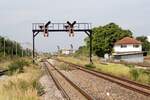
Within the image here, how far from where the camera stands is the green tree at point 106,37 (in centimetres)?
10912

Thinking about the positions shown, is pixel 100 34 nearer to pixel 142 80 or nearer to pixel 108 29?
pixel 108 29

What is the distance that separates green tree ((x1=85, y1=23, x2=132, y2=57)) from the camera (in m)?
109

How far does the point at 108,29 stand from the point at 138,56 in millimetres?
24808

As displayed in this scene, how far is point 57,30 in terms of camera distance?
58.9m

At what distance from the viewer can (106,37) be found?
4360 inches

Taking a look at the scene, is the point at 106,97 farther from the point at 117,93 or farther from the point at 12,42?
the point at 12,42

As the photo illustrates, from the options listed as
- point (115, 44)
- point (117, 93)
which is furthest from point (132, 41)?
point (117, 93)

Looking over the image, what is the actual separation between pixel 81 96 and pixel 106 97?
A: 1223 mm

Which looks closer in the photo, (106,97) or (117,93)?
(106,97)

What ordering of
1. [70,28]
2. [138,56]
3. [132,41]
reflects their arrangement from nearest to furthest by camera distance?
[70,28], [138,56], [132,41]

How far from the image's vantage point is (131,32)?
410ft

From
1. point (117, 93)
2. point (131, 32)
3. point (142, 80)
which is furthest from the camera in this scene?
point (131, 32)

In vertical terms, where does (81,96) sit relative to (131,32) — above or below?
below

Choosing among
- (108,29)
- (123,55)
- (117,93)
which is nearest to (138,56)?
(123,55)
